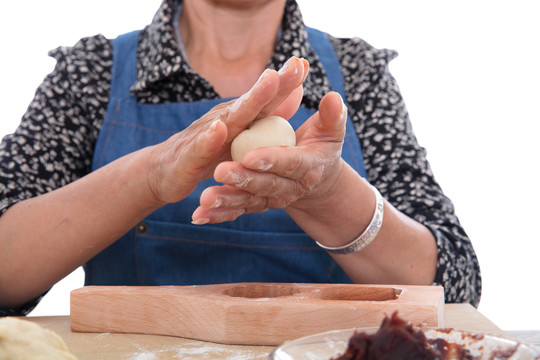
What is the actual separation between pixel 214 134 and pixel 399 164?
0.72 metres

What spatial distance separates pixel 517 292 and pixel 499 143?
0.73 m

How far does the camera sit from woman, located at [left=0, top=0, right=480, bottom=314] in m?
0.95

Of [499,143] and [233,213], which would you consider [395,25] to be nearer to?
[499,143]

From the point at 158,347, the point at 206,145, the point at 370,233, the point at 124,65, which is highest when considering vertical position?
the point at 124,65

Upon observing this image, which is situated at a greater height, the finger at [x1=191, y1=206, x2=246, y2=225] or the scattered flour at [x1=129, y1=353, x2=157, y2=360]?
the finger at [x1=191, y1=206, x2=246, y2=225]

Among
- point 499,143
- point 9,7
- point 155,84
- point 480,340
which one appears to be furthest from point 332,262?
point 9,7

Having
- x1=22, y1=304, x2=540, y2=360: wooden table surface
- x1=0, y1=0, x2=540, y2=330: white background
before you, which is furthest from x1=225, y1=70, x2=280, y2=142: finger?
x1=0, y1=0, x2=540, y2=330: white background

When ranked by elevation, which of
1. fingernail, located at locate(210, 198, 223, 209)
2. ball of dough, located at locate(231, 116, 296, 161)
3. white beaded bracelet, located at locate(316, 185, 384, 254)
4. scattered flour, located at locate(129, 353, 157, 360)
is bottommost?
scattered flour, located at locate(129, 353, 157, 360)

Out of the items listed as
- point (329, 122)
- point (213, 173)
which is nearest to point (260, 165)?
point (329, 122)

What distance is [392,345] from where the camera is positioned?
1.91 ft

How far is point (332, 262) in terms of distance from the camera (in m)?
1.41

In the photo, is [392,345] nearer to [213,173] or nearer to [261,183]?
[261,183]

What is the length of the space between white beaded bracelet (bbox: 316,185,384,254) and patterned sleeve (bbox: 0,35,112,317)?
0.71m

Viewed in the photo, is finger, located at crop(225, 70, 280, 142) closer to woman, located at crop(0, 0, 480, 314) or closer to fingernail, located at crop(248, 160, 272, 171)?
woman, located at crop(0, 0, 480, 314)
